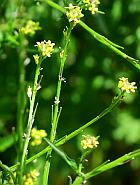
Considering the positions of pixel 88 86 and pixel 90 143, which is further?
pixel 88 86

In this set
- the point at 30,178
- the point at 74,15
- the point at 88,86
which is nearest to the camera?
the point at 30,178

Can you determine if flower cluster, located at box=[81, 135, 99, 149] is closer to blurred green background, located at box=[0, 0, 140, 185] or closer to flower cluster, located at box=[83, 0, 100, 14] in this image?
flower cluster, located at box=[83, 0, 100, 14]

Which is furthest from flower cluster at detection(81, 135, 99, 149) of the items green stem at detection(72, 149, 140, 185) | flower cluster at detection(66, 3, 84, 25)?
flower cluster at detection(66, 3, 84, 25)

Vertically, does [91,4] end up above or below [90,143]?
above

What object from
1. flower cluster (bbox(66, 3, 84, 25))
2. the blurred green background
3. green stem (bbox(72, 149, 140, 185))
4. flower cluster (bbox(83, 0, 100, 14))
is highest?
the blurred green background

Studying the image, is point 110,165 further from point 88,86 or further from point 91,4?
point 88,86

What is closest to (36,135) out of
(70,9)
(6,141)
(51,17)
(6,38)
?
(70,9)

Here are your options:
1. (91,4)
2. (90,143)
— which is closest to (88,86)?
(91,4)

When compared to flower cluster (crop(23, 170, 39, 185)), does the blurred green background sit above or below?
above
